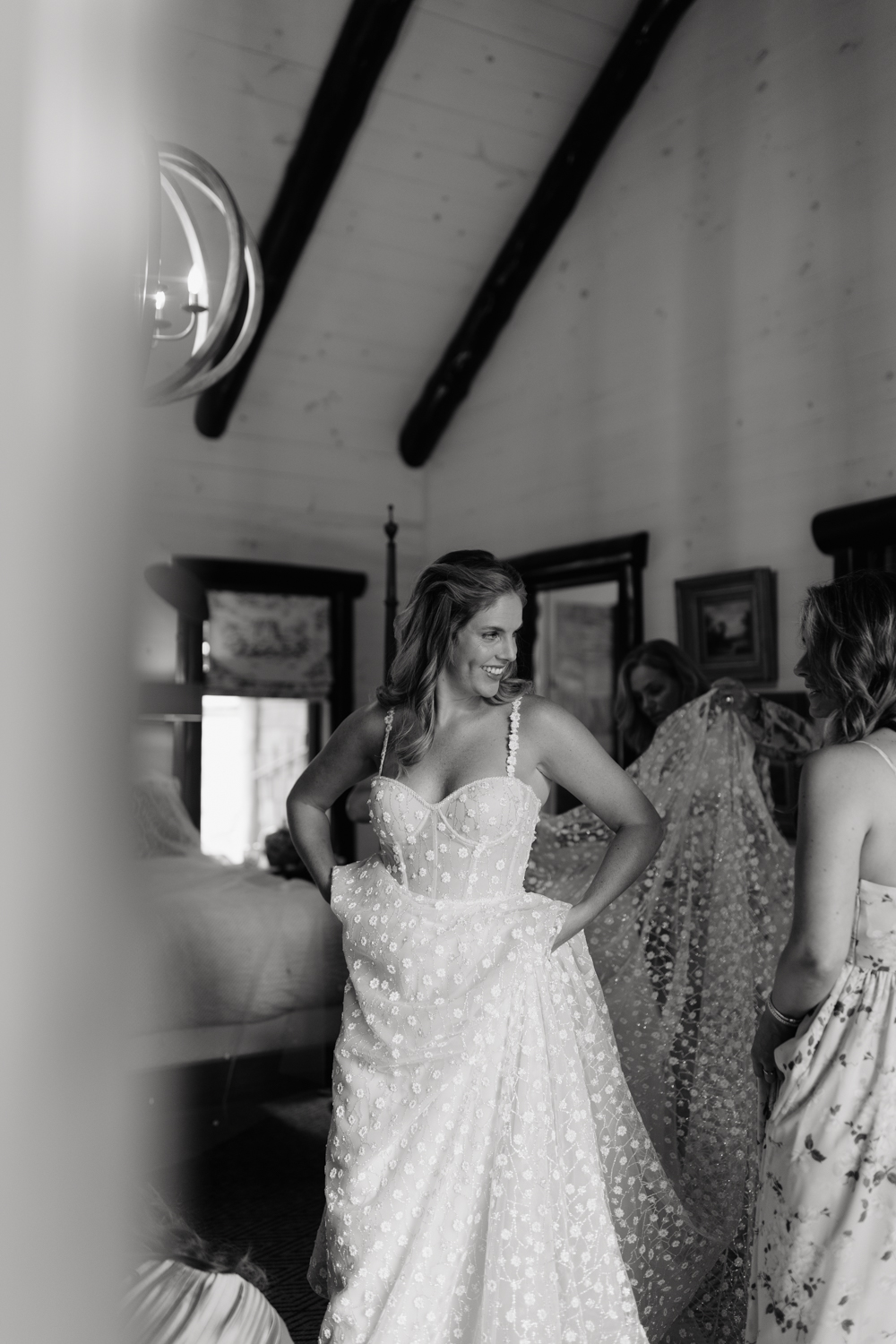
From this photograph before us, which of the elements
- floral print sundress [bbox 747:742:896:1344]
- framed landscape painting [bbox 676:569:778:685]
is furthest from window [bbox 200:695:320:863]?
floral print sundress [bbox 747:742:896:1344]

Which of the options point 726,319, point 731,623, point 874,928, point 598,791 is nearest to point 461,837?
point 598,791

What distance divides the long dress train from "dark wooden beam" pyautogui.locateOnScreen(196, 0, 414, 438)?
13.1 feet

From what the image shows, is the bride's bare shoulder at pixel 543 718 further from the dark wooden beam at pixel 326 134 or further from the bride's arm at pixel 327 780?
the dark wooden beam at pixel 326 134

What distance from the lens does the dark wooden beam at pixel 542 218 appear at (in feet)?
19.6

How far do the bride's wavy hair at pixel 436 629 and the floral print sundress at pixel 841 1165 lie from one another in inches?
36.1

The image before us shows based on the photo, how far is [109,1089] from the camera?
325 millimetres

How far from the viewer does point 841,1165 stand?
1.82 meters

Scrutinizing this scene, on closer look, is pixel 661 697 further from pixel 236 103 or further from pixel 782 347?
pixel 236 103

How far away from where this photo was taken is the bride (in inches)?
84.4

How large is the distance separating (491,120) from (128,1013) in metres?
6.61

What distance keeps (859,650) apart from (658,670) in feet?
6.84

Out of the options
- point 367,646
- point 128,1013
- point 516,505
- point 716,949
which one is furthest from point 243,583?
point 128,1013

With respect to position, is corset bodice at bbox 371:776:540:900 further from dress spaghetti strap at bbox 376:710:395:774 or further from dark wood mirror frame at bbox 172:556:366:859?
dark wood mirror frame at bbox 172:556:366:859

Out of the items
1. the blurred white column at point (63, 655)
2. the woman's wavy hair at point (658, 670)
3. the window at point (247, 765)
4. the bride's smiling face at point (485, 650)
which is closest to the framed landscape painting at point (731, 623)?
the woman's wavy hair at point (658, 670)
